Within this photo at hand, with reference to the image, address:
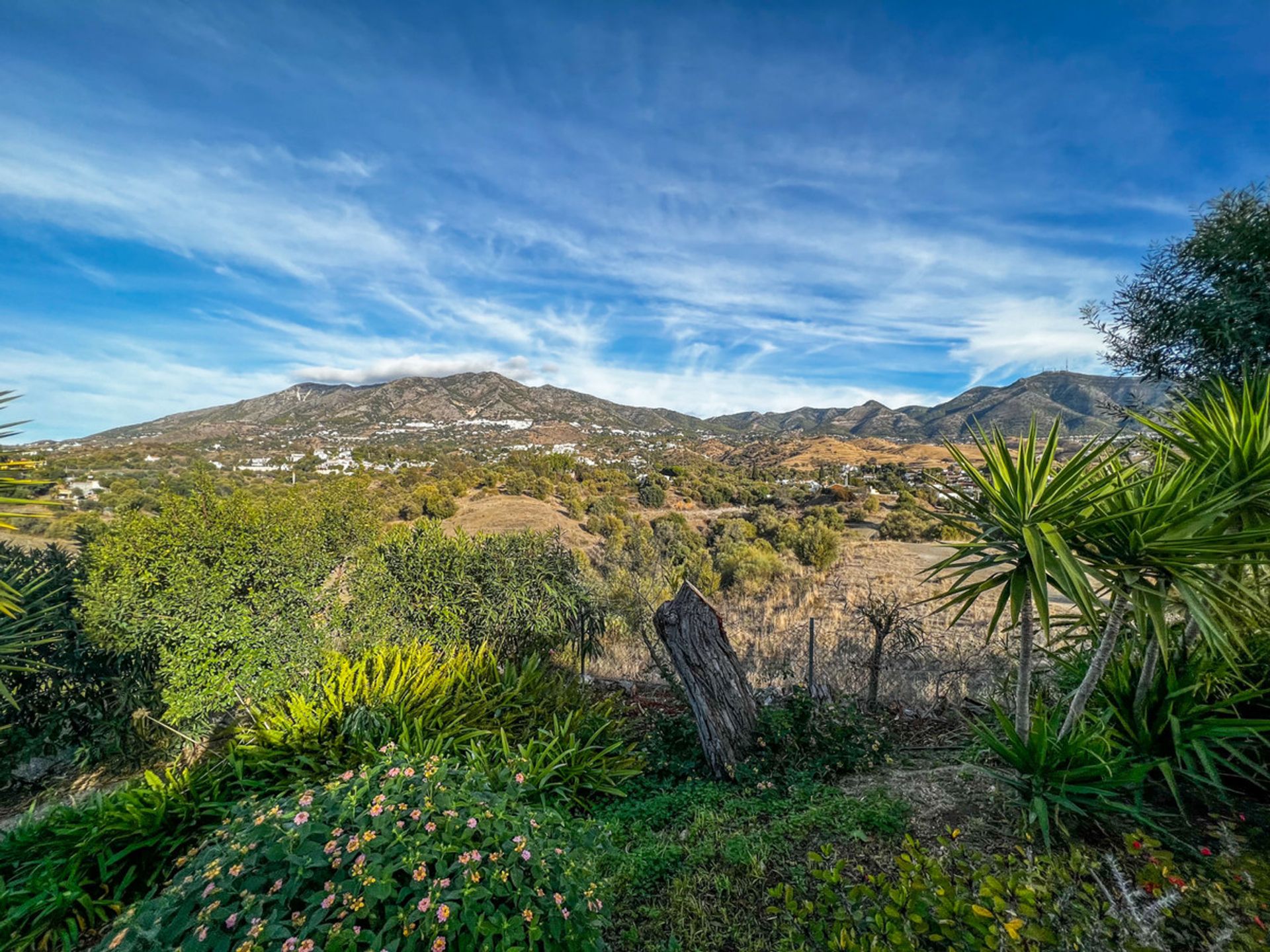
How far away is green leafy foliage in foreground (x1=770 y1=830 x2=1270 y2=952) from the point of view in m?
1.67

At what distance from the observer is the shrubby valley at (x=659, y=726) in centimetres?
183

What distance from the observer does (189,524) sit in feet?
17.1

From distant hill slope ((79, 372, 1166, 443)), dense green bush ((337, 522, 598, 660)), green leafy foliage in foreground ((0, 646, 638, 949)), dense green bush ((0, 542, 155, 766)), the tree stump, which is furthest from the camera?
distant hill slope ((79, 372, 1166, 443))

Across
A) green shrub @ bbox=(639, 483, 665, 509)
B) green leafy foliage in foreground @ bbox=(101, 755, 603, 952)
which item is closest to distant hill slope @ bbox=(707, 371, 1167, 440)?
green leafy foliage in foreground @ bbox=(101, 755, 603, 952)

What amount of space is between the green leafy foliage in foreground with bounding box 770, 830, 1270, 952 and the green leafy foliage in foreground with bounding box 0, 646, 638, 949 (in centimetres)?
165

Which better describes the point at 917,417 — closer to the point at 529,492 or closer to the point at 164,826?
the point at 529,492

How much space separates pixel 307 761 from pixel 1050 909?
4358mm

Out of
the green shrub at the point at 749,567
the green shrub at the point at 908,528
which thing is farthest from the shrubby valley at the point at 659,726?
the green shrub at the point at 908,528

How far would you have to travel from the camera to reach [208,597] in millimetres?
4898

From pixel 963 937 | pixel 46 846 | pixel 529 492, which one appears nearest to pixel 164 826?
pixel 46 846

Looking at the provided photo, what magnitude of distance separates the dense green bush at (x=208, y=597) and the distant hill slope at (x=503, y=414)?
175ft

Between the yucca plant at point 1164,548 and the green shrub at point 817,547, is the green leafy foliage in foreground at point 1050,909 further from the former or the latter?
the green shrub at point 817,547

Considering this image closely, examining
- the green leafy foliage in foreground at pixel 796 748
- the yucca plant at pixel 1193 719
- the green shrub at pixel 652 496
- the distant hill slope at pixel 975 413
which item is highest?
the distant hill slope at pixel 975 413

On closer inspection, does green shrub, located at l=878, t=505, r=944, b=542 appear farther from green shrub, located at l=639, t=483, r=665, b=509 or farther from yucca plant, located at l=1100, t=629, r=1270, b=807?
yucca plant, located at l=1100, t=629, r=1270, b=807
